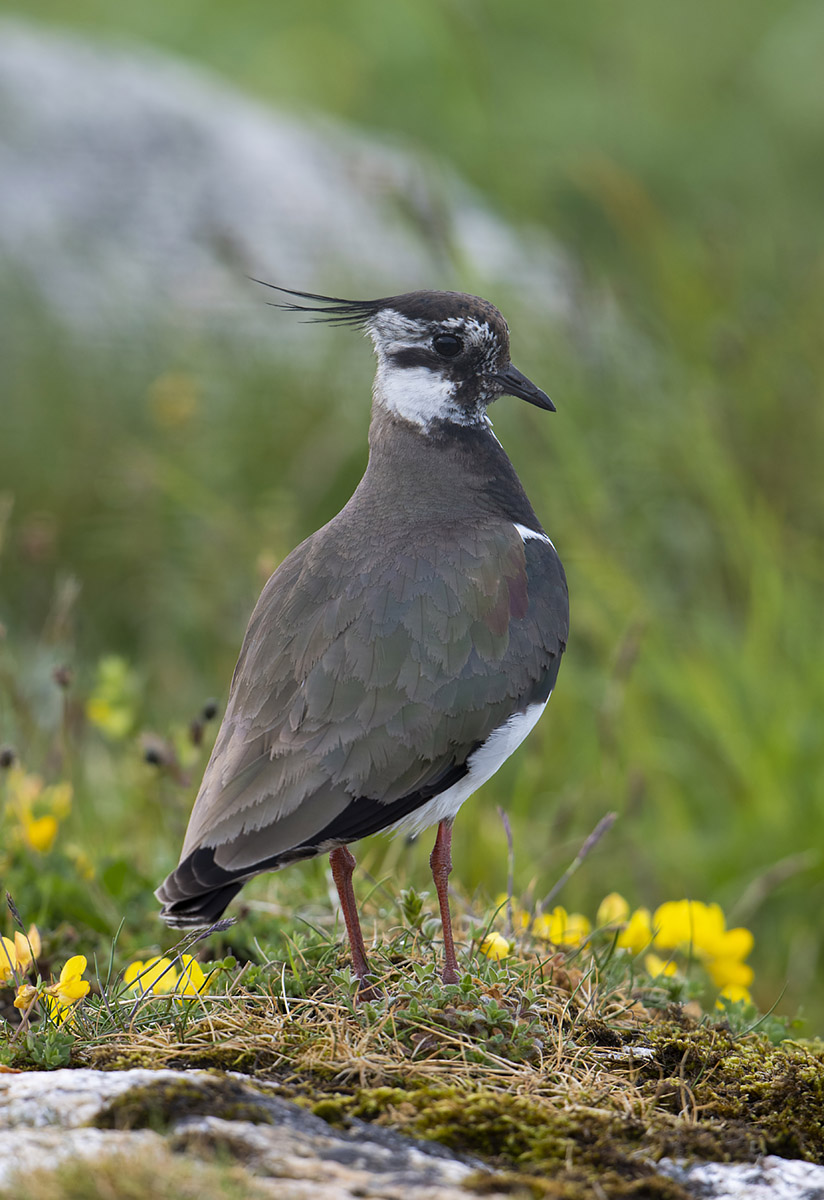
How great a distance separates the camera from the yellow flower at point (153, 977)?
3.10 metres

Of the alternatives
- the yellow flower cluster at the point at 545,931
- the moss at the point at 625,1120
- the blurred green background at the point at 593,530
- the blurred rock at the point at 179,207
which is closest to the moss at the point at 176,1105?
the moss at the point at 625,1120

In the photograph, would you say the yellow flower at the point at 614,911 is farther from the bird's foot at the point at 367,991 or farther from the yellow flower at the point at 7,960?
the yellow flower at the point at 7,960

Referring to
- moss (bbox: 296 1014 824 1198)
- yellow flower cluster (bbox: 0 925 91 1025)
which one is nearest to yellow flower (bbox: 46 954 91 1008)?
yellow flower cluster (bbox: 0 925 91 1025)

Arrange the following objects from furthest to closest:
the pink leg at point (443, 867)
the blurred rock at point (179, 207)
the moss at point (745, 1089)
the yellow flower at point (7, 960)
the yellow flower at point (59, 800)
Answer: the blurred rock at point (179, 207), the yellow flower at point (59, 800), the pink leg at point (443, 867), the yellow flower at point (7, 960), the moss at point (745, 1089)

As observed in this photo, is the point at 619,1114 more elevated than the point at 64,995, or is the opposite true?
the point at 619,1114

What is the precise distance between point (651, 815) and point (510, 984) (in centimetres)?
292

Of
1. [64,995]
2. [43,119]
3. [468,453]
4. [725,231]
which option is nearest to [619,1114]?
[64,995]

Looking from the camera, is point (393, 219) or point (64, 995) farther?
point (393, 219)

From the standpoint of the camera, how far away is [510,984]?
3156 mm

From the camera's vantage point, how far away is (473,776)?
3379 millimetres

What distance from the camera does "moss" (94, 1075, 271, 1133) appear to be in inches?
92.2

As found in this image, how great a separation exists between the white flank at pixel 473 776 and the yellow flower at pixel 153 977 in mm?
651

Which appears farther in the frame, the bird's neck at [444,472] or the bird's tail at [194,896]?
the bird's neck at [444,472]

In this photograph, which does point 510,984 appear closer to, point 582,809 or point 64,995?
point 64,995
